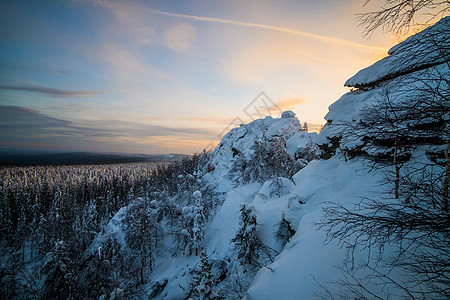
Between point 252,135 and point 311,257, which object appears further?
point 252,135

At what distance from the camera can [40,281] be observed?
1060 inches

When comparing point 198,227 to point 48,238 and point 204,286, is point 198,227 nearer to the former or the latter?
point 204,286

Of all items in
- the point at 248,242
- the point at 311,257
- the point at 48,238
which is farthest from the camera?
the point at 48,238

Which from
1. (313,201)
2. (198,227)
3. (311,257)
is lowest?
(198,227)

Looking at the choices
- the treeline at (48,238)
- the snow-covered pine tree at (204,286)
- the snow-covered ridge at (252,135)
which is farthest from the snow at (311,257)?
the snow-covered ridge at (252,135)

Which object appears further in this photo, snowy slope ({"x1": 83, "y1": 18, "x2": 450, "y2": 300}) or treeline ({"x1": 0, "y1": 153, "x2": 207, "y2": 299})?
treeline ({"x1": 0, "y1": 153, "x2": 207, "y2": 299})

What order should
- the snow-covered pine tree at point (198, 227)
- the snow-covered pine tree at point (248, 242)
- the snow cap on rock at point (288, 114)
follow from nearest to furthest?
1. the snow-covered pine tree at point (248, 242)
2. the snow-covered pine tree at point (198, 227)
3. the snow cap on rock at point (288, 114)

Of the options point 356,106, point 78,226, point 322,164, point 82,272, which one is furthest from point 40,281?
point 356,106

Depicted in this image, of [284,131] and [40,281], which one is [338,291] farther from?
[284,131]

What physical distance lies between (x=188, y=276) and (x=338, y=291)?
675 inches

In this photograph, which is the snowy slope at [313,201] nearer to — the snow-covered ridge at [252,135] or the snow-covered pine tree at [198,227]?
the snow-covered pine tree at [198,227]

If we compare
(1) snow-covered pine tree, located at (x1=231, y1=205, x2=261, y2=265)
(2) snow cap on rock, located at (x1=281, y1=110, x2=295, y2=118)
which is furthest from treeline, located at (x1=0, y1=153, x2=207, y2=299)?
(2) snow cap on rock, located at (x1=281, y1=110, x2=295, y2=118)

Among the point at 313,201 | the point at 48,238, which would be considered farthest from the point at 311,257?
the point at 48,238

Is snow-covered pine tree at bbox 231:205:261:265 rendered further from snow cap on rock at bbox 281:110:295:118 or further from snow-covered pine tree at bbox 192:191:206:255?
snow cap on rock at bbox 281:110:295:118
